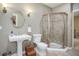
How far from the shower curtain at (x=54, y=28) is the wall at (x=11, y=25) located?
95 millimetres

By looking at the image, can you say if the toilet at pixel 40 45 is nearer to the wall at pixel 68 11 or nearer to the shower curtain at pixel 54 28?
the shower curtain at pixel 54 28

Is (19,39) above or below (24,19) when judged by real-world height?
below

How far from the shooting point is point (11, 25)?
193cm

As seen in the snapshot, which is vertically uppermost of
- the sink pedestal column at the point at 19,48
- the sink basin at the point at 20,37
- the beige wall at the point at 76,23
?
the beige wall at the point at 76,23

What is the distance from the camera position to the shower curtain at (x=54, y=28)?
1.93m

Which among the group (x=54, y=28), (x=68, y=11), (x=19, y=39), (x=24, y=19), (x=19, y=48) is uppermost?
(x=68, y=11)

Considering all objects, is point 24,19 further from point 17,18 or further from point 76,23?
point 76,23

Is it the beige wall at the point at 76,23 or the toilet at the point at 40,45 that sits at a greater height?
the beige wall at the point at 76,23

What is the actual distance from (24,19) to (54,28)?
50 cm

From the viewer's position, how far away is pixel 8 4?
187 cm

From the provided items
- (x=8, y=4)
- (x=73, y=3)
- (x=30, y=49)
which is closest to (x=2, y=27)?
(x=8, y=4)

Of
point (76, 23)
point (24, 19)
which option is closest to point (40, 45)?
point (24, 19)

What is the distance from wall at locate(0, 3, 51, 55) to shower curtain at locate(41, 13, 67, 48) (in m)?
0.10

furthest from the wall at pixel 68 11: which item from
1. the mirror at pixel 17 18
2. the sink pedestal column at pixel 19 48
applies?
the sink pedestal column at pixel 19 48
